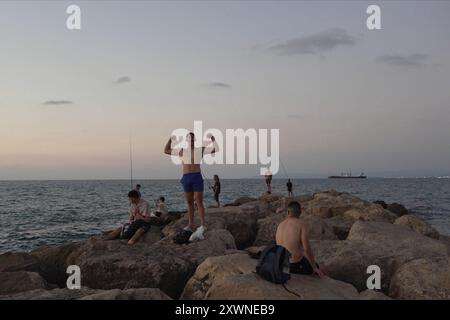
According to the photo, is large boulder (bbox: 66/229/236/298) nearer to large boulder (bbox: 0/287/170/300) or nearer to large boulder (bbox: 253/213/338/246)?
large boulder (bbox: 0/287/170/300)

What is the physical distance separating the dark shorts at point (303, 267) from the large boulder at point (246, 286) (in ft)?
0.54

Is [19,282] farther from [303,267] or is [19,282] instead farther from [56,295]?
[303,267]

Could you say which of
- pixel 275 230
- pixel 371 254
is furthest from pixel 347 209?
pixel 371 254

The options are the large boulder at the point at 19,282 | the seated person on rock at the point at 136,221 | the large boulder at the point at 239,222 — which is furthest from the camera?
the large boulder at the point at 239,222

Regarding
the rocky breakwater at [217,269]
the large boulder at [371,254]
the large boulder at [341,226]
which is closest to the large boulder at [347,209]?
the large boulder at [341,226]

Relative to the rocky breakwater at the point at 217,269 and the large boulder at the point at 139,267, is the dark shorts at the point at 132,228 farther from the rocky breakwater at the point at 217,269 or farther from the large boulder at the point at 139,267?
the large boulder at the point at 139,267

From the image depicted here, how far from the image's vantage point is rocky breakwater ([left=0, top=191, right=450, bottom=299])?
6.08m

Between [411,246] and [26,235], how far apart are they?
919 inches

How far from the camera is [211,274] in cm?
710

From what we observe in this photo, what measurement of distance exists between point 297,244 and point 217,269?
1.54m

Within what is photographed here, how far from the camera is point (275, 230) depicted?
12.3m

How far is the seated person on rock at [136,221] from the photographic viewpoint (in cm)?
1012
